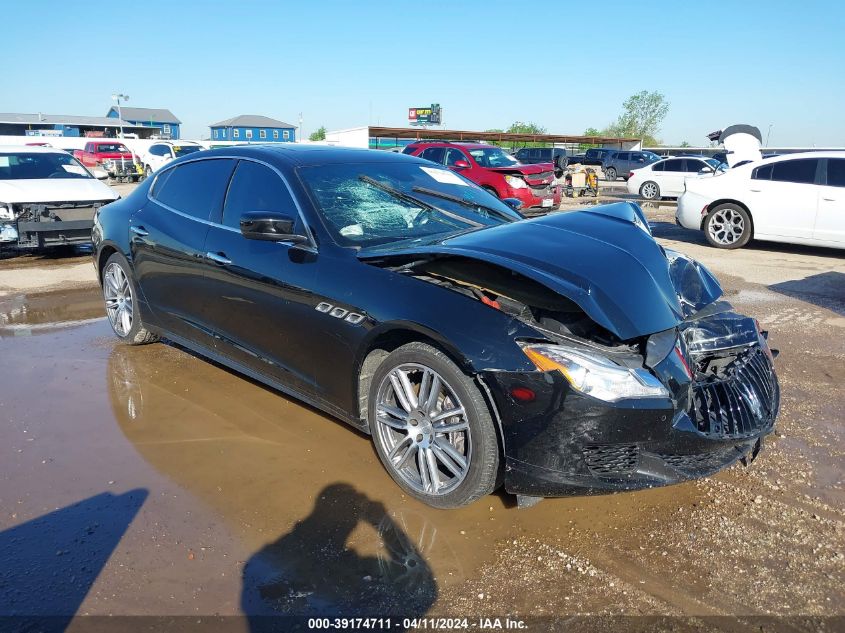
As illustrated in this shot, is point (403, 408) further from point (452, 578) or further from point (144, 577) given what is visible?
point (144, 577)

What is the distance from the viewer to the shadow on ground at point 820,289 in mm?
7078

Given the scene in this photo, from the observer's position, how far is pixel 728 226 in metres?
10.7

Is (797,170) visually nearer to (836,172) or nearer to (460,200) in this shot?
(836,172)

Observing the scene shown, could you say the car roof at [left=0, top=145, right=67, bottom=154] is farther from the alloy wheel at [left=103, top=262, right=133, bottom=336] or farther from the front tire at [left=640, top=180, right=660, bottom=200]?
the front tire at [left=640, top=180, right=660, bottom=200]

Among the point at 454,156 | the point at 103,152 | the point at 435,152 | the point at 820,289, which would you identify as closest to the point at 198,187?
the point at 820,289

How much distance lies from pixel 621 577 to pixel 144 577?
6.27 feet

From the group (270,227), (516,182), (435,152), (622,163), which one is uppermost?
(622,163)

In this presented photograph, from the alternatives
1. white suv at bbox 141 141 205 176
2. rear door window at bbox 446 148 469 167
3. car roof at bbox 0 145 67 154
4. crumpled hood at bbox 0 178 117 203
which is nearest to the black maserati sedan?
crumpled hood at bbox 0 178 117 203

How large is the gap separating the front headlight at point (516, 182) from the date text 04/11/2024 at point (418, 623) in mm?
12842

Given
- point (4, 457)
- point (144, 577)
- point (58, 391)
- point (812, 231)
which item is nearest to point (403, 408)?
point (144, 577)

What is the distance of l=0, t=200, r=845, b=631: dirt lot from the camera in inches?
96.4

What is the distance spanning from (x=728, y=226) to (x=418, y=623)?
1008cm

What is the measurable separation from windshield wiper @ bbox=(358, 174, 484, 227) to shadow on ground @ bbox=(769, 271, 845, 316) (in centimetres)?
483

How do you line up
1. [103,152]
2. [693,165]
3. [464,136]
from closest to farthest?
[693,165]
[103,152]
[464,136]
